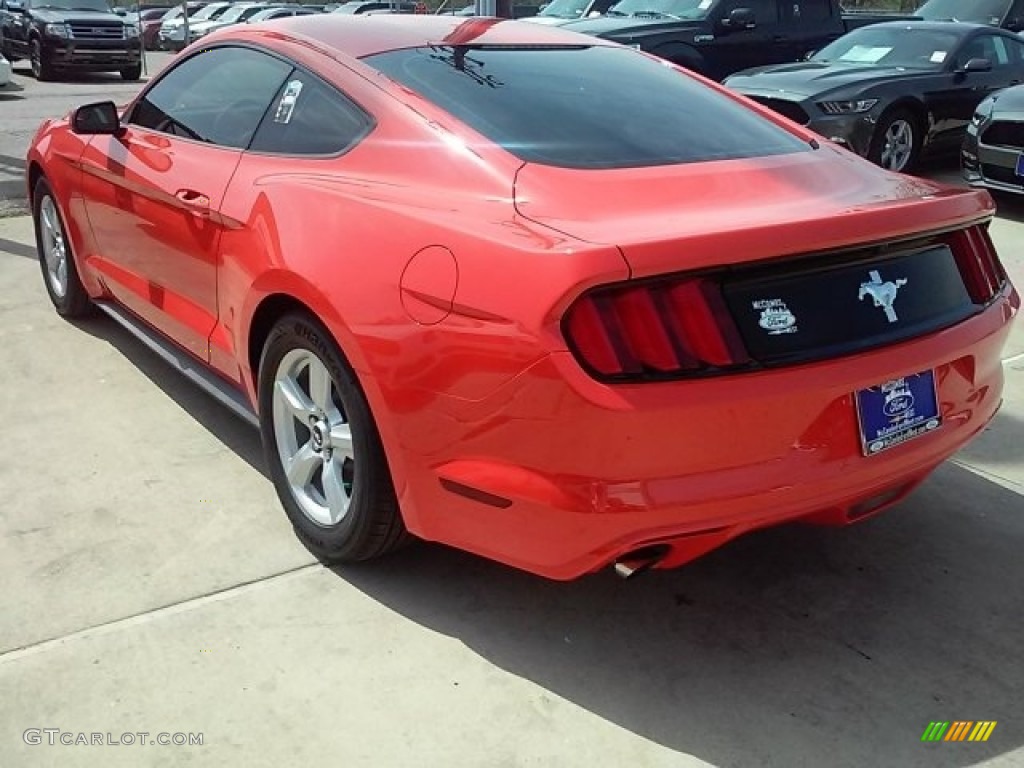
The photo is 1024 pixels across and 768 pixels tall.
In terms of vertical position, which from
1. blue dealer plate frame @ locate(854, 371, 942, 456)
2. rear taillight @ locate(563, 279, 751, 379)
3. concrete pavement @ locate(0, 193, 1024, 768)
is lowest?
concrete pavement @ locate(0, 193, 1024, 768)

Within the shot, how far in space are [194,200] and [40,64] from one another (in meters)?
18.0

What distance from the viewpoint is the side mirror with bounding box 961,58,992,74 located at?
9.66m

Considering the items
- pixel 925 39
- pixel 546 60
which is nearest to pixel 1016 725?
pixel 546 60

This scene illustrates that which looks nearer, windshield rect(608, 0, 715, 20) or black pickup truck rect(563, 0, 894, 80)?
black pickup truck rect(563, 0, 894, 80)

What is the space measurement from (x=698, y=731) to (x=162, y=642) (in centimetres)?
138

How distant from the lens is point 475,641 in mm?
2803

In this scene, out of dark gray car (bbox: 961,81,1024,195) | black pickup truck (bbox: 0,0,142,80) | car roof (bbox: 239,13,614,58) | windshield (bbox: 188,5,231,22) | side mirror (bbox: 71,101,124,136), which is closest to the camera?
car roof (bbox: 239,13,614,58)

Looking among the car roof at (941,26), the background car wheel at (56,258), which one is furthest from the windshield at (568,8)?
the background car wheel at (56,258)

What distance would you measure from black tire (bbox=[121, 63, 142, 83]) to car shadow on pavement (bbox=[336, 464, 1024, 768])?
62.5 ft

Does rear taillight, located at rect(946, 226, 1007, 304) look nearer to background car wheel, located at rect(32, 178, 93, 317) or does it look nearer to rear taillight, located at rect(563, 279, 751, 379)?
rear taillight, located at rect(563, 279, 751, 379)

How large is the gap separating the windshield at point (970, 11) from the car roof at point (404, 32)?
10189 millimetres

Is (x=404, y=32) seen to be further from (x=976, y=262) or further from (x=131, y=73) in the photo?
(x=131, y=73)

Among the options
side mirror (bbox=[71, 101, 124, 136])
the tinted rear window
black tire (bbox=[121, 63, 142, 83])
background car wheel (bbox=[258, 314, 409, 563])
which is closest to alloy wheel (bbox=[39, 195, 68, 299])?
side mirror (bbox=[71, 101, 124, 136])

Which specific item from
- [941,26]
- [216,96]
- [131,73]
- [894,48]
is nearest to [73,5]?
[131,73]
